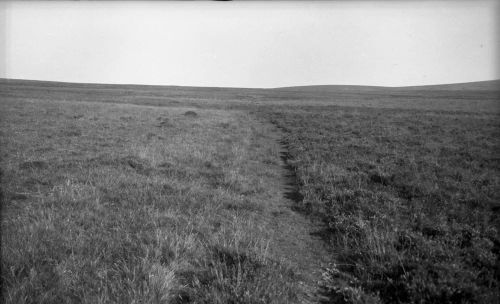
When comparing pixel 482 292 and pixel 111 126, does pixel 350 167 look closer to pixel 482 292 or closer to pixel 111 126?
pixel 482 292

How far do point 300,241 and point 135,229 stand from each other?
3662 millimetres

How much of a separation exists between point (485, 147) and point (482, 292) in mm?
14816

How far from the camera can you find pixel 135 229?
18.5 ft

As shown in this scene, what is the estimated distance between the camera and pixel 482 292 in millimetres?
3865

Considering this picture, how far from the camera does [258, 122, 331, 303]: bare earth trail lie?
14.8 ft

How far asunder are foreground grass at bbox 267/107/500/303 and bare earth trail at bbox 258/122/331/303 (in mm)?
246

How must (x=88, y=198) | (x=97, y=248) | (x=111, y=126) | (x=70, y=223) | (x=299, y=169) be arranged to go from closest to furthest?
1. (x=97, y=248)
2. (x=70, y=223)
3. (x=88, y=198)
4. (x=299, y=169)
5. (x=111, y=126)

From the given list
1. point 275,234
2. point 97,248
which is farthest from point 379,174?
point 97,248

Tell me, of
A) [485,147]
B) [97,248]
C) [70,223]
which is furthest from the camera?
[485,147]

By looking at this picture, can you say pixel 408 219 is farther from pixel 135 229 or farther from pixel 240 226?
pixel 135 229

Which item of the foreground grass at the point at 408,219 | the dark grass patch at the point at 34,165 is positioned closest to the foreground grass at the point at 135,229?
the dark grass patch at the point at 34,165

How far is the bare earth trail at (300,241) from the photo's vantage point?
14.8ft

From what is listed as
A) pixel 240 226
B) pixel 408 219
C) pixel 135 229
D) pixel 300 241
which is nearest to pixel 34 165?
pixel 135 229

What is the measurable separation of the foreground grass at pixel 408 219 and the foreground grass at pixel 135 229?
150cm
